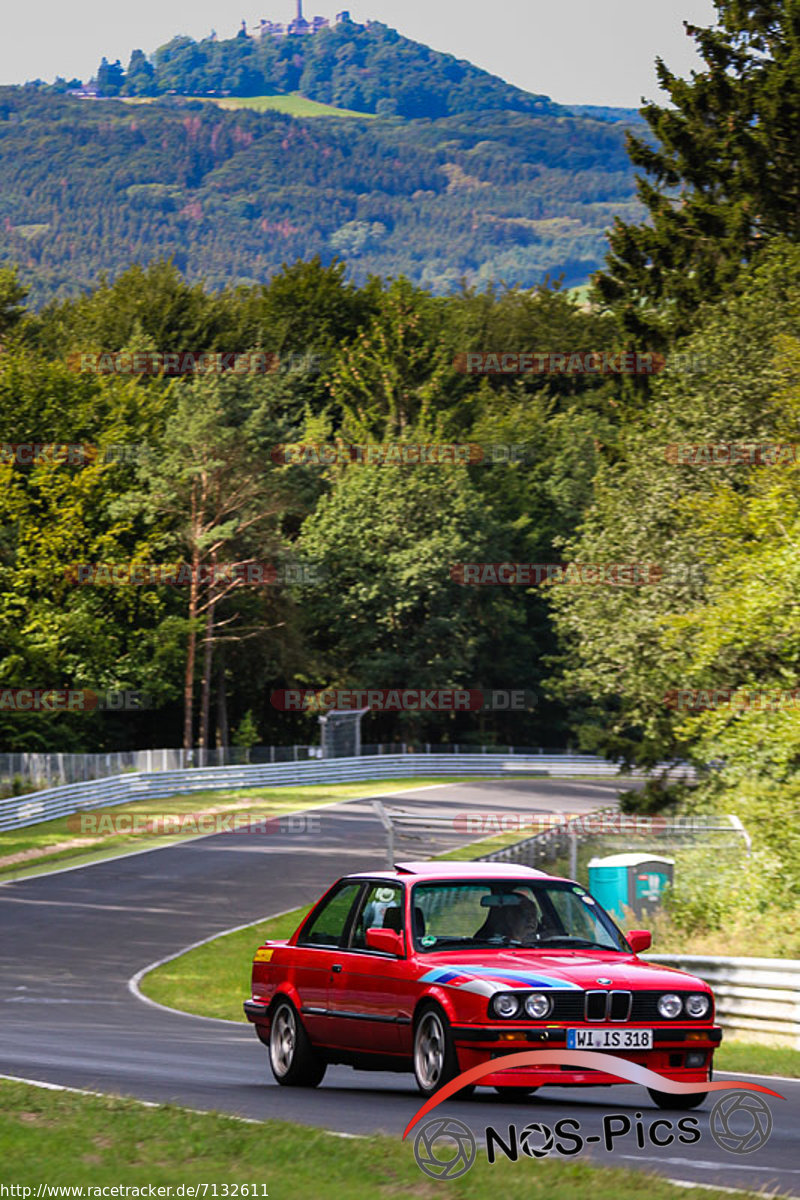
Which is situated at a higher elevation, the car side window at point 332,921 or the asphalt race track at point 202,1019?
the car side window at point 332,921

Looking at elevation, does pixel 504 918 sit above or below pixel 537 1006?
above

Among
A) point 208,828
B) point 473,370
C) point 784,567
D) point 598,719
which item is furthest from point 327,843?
point 473,370

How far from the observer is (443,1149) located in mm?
7648

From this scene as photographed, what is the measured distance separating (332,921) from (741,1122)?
10.6 ft

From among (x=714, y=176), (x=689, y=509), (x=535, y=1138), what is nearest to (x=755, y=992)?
(x=535, y=1138)

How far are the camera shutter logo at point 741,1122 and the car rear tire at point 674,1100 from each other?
13 centimetres

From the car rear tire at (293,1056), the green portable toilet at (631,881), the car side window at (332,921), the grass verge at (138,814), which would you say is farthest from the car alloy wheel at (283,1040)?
the grass verge at (138,814)

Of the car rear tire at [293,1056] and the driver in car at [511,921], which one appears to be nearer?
the driver in car at [511,921]

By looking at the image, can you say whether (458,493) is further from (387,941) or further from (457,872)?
(387,941)

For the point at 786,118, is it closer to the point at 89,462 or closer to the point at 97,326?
the point at 89,462

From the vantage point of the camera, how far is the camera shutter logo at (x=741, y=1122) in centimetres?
847

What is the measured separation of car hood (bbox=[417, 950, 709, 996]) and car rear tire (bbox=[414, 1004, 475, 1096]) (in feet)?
0.69

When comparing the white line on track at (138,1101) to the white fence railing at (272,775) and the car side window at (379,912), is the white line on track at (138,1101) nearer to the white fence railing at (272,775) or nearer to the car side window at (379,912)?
the car side window at (379,912)

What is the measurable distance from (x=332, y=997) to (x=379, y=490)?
6820cm
